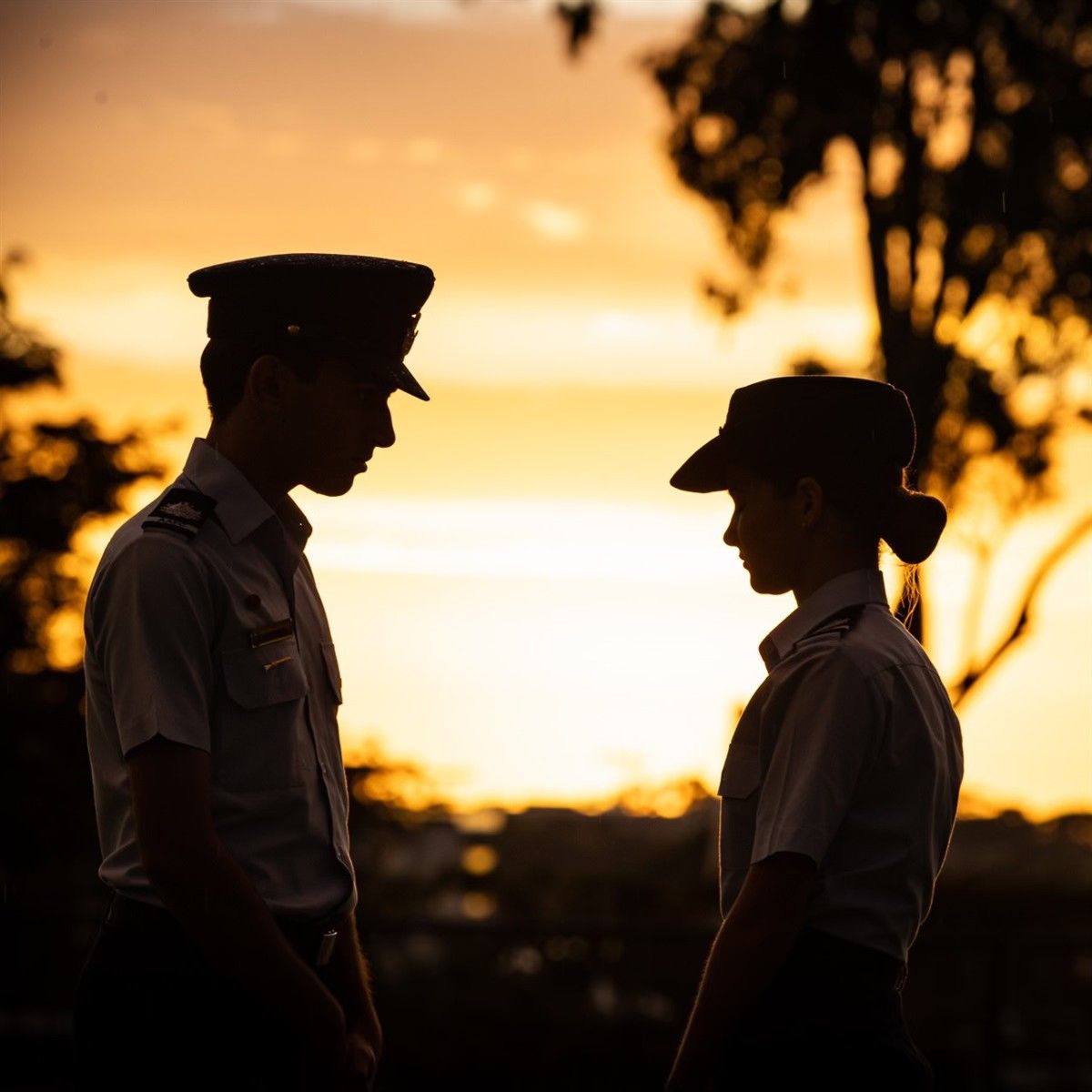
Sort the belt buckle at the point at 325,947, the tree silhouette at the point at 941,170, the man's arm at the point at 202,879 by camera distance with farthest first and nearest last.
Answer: the tree silhouette at the point at 941,170 → the belt buckle at the point at 325,947 → the man's arm at the point at 202,879

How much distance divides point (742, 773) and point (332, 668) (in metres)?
0.78

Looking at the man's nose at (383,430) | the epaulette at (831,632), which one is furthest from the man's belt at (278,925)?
the epaulette at (831,632)

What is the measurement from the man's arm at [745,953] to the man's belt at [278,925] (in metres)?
0.64

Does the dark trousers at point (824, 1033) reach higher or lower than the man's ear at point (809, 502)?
lower

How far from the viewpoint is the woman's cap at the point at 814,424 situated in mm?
3086

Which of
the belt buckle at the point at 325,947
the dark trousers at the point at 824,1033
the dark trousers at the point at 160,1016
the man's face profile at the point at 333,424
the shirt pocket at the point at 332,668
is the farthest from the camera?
the shirt pocket at the point at 332,668

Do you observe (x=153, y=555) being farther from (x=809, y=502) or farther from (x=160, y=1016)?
(x=809, y=502)

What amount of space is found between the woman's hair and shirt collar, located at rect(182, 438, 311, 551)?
93 cm

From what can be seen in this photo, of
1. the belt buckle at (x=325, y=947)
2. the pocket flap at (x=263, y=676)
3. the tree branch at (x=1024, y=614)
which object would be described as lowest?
the belt buckle at (x=325, y=947)

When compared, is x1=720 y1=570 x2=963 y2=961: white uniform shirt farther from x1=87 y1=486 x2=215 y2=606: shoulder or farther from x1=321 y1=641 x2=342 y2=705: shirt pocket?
x1=87 y1=486 x2=215 y2=606: shoulder

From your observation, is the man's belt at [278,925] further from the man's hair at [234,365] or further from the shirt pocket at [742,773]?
the man's hair at [234,365]

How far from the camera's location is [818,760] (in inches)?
112

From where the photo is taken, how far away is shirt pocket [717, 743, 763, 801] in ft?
9.89

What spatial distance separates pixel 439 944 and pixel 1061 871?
19.9m
